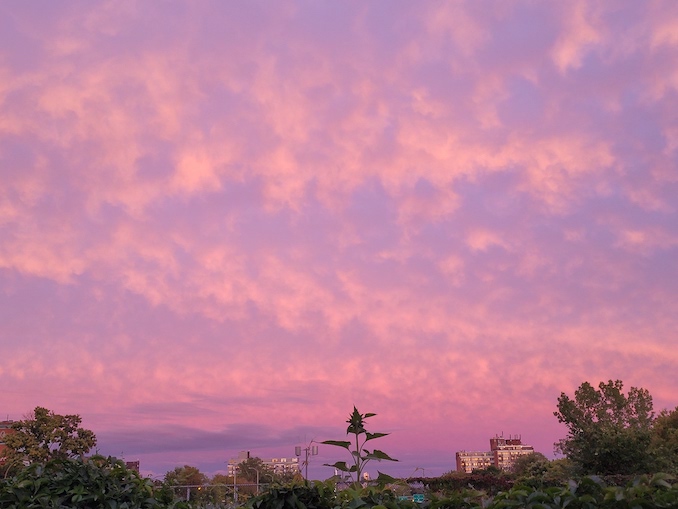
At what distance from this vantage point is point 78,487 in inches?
193

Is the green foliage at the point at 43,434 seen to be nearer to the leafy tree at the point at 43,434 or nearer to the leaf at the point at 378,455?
the leafy tree at the point at 43,434

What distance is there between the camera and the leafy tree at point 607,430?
40.6 metres

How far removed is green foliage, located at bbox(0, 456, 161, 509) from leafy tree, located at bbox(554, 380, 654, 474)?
38.5 metres

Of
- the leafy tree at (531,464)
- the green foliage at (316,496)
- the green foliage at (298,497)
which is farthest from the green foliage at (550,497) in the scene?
the leafy tree at (531,464)

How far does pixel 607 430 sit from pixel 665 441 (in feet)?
35.6

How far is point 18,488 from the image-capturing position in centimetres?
494

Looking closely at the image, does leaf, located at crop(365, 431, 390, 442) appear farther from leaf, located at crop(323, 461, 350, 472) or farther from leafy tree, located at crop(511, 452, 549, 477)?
leafy tree, located at crop(511, 452, 549, 477)

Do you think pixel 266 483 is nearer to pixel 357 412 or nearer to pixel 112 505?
pixel 357 412

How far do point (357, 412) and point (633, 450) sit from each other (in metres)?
41.6

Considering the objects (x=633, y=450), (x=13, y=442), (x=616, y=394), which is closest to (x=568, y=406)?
(x=616, y=394)

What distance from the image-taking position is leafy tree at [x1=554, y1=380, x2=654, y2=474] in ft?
133

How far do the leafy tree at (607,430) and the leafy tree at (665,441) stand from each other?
0.97m

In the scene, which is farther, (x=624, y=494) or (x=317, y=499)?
(x=317, y=499)

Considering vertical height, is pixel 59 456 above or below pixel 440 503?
above
